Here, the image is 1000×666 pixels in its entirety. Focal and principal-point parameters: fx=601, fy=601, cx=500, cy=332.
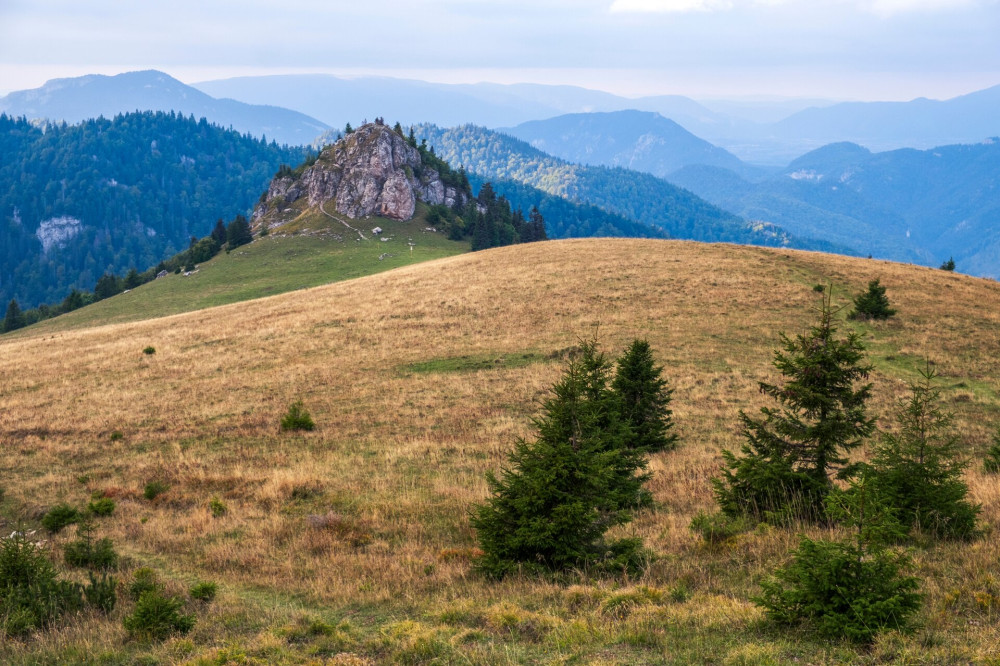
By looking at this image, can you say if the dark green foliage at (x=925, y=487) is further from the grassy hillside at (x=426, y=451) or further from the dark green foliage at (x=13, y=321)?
the dark green foliage at (x=13, y=321)

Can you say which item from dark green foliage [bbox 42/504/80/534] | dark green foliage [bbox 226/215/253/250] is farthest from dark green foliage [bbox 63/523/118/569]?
dark green foliage [bbox 226/215/253/250]

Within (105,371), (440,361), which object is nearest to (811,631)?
(440,361)

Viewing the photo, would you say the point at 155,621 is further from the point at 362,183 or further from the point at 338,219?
the point at 362,183

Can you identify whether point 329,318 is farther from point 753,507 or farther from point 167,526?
point 753,507

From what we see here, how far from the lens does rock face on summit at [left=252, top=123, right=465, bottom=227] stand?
129 meters

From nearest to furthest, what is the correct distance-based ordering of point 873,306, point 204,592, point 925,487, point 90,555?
point 204,592 → point 925,487 → point 90,555 → point 873,306

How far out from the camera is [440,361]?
3072cm

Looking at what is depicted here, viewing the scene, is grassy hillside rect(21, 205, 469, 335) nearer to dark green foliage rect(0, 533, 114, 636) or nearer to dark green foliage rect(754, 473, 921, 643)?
dark green foliage rect(0, 533, 114, 636)

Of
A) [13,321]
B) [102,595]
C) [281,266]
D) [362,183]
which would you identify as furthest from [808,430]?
[13,321]

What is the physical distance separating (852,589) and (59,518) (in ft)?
52.1

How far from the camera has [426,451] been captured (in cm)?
1880

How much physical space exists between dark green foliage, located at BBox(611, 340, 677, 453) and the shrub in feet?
35.2

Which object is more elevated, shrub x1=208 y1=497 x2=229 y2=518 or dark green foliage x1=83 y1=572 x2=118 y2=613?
→ dark green foliage x1=83 y1=572 x2=118 y2=613

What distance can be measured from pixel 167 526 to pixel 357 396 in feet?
40.2
